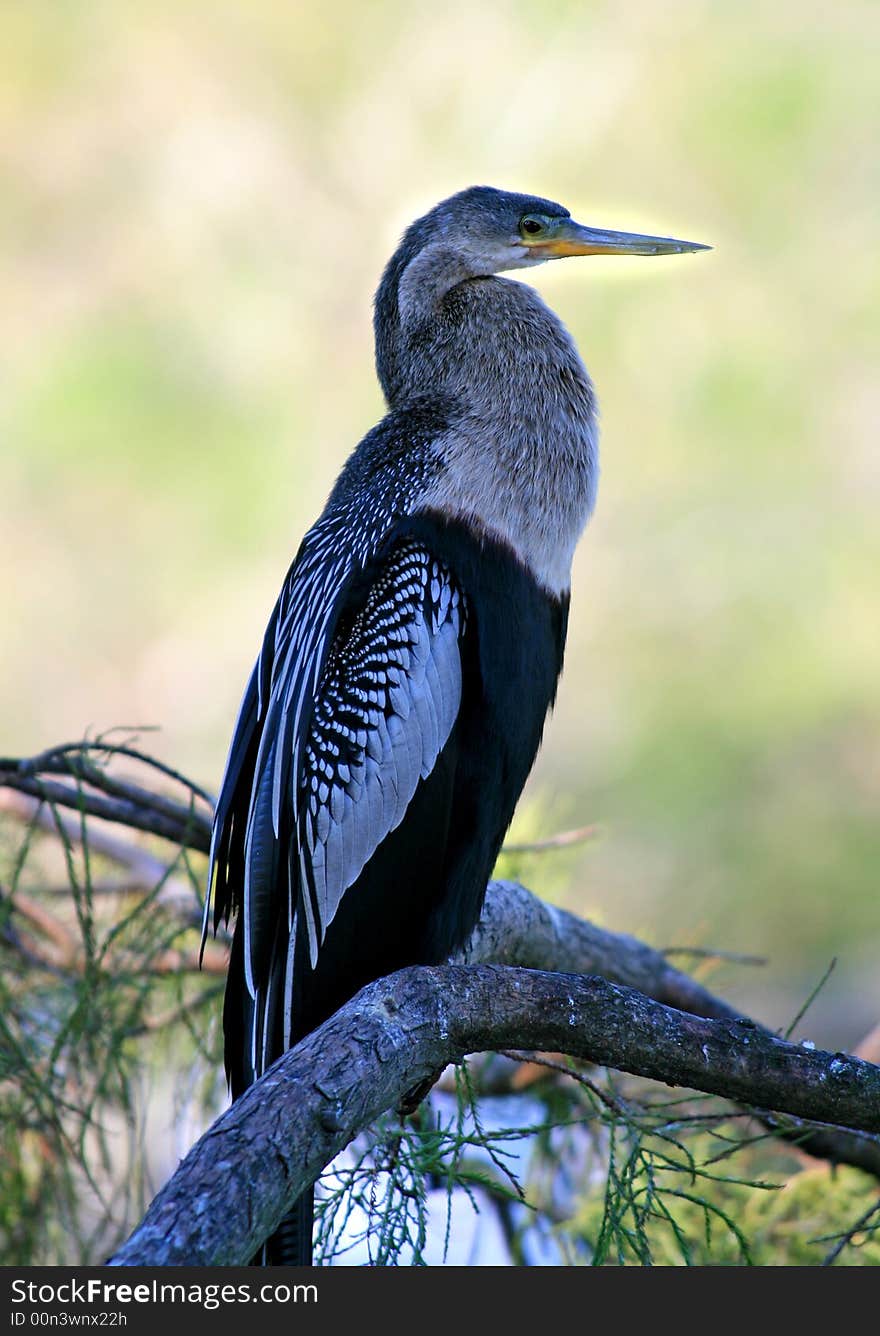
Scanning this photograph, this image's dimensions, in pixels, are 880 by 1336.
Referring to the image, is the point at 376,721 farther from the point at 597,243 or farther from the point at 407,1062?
the point at 597,243

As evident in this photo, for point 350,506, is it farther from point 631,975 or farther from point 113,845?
point 113,845

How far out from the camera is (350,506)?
2184 millimetres

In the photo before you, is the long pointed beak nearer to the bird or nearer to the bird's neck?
the bird's neck

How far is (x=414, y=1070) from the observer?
1450 millimetres

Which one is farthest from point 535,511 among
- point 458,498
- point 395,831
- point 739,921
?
point 739,921

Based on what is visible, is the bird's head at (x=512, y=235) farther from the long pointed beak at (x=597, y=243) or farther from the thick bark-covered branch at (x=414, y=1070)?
the thick bark-covered branch at (x=414, y=1070)

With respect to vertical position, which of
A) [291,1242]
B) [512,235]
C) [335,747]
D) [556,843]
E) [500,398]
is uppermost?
[512,235]

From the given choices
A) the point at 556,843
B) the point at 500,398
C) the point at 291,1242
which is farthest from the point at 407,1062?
the point at 556,843

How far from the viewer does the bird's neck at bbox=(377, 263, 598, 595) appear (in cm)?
213

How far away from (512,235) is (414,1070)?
1.54 metres

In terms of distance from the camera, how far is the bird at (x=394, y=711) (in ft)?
6.38

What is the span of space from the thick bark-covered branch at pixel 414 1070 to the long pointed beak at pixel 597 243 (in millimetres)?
1408

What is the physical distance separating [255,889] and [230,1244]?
32.0 inches

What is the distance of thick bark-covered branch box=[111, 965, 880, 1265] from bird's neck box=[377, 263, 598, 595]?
0.77 metres
